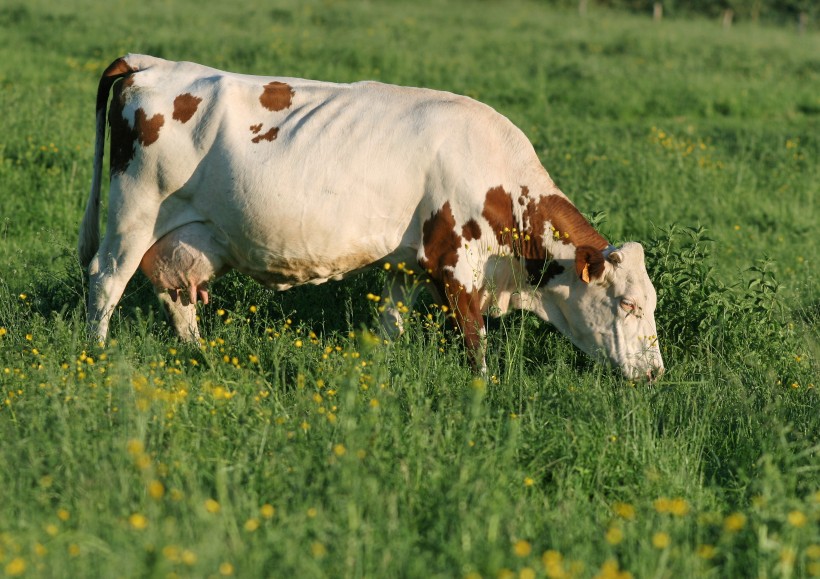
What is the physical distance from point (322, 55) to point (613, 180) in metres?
9.05

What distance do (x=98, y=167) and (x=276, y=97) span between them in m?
1.36

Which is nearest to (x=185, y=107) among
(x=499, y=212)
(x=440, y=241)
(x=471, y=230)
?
(x=440, y=241)

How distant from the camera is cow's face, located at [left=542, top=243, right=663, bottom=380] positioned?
665 centimetres

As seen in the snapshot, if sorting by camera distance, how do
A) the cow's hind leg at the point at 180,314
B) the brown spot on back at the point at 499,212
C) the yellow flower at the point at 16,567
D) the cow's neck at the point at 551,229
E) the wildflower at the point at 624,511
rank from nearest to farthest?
the yellow flower at the point at 16,567
the wildflower at the point at 624,511
the brown spot on back at the point at 499,212
the cow's neck at the point at 551,229
the cow's hind leg at the point at 180,314

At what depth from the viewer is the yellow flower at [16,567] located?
10.7 ft

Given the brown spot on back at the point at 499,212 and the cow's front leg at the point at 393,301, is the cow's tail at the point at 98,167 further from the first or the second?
the brown spot on back at the point at 499,212

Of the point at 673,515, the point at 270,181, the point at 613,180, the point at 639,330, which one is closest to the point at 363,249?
the point at 270,181

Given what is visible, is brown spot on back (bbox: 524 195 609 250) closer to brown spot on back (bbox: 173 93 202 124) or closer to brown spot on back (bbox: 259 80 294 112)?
brown spot on back (bbox: 259 80 294 112)

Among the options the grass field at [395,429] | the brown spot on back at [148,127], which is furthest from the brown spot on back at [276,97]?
the grass field at [395,429]

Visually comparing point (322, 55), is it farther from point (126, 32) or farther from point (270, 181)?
point (270, 181)

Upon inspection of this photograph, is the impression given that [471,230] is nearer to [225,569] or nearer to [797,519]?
[797,519]

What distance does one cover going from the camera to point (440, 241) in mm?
6672

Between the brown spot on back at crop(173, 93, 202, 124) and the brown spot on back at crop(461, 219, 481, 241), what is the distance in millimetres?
1941

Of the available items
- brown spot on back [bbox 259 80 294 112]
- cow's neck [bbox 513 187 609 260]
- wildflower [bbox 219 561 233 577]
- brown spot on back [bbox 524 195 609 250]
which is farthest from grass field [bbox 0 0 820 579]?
brown spot on back [bbox 259 80 294 112]
